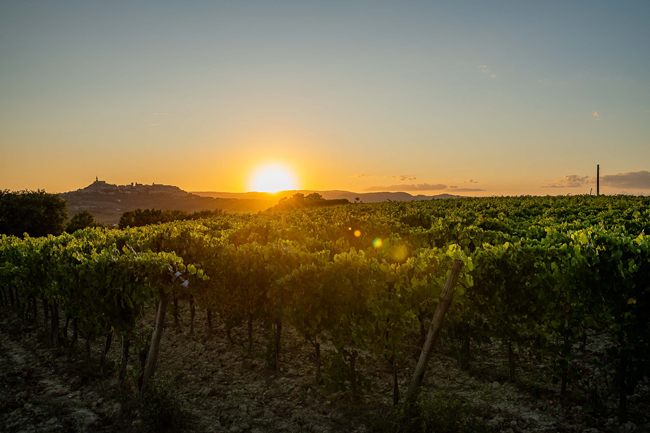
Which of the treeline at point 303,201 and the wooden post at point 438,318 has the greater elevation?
the treeline at point 303,201

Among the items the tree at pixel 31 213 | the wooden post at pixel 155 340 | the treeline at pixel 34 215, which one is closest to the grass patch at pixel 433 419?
the wooden post at pixel 155 340

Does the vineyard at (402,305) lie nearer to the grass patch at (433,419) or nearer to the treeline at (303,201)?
the grass patch at (433,419)

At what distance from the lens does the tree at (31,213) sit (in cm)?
3622

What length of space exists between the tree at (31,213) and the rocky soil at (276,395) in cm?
3674

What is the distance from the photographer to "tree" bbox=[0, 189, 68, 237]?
119 ft

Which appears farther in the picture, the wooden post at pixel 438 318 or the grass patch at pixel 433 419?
the wooden post at pixel 438 318

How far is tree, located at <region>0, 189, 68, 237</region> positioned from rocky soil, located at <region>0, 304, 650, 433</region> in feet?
121

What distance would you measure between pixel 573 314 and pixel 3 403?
10.2 meters

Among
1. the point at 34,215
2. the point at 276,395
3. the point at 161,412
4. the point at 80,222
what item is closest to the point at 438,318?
the point at 276,395

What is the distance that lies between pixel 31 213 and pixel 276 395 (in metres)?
43.9

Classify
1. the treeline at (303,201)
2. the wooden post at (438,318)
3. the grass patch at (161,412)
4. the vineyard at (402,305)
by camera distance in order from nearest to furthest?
the wooden post at (438,318)
the vineyard at (402,305)
the grass patch at (161,412)
the treeline at (303,201)

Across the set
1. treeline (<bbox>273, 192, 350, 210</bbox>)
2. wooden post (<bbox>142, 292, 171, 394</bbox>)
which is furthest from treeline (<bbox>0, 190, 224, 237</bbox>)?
wooden post (<bbox>142, 292, 171, 394</bbox>)

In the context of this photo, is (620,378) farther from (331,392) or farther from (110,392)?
(110,392)

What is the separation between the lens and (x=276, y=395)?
257 inches
